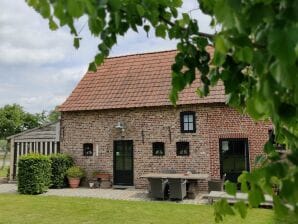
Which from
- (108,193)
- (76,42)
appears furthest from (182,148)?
(76,42)

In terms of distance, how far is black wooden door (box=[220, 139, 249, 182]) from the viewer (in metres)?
15.2

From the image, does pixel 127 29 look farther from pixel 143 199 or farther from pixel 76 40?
pixel 143 199

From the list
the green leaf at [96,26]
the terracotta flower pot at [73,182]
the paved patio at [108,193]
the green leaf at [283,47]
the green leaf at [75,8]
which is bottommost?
the paved patio at [108,193]

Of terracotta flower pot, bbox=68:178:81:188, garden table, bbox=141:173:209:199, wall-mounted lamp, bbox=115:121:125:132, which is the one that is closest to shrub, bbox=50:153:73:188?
terracotta flower pot, bbox=68:178:81:188

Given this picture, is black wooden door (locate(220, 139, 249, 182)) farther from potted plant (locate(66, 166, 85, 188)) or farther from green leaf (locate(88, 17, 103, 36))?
green leaf (locate(88, 17, 103, 36))

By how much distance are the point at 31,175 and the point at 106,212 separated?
5.65 m

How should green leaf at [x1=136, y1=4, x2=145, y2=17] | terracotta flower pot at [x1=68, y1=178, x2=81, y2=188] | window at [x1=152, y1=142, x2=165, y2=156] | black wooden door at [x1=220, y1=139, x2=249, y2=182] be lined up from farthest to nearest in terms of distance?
terracotta flower pot at [x1=68, y1=178, x2=81, y2=188]
window at [x1=152, y1=142, x2=165, y2=156]
black wooden door at [x1=220, y1=139, x2=249, y2=182]
green leaf at [x1=136, y1=4, x2=145, y2=17]

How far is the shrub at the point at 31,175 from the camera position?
1552 cm

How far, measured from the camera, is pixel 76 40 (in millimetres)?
1548

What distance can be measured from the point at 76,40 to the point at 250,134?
14449 millimetres

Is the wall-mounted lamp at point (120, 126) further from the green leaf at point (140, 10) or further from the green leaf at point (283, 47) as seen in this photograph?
the green leaf at point (283, 47)

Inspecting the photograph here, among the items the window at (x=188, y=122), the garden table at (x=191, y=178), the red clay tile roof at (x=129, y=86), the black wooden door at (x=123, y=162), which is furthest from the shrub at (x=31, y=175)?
the window at (x=188, y=122)

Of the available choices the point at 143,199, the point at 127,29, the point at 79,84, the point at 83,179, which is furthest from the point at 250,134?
the point at 127,29

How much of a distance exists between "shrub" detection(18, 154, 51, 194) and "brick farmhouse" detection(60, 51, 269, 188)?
8.63 ft
